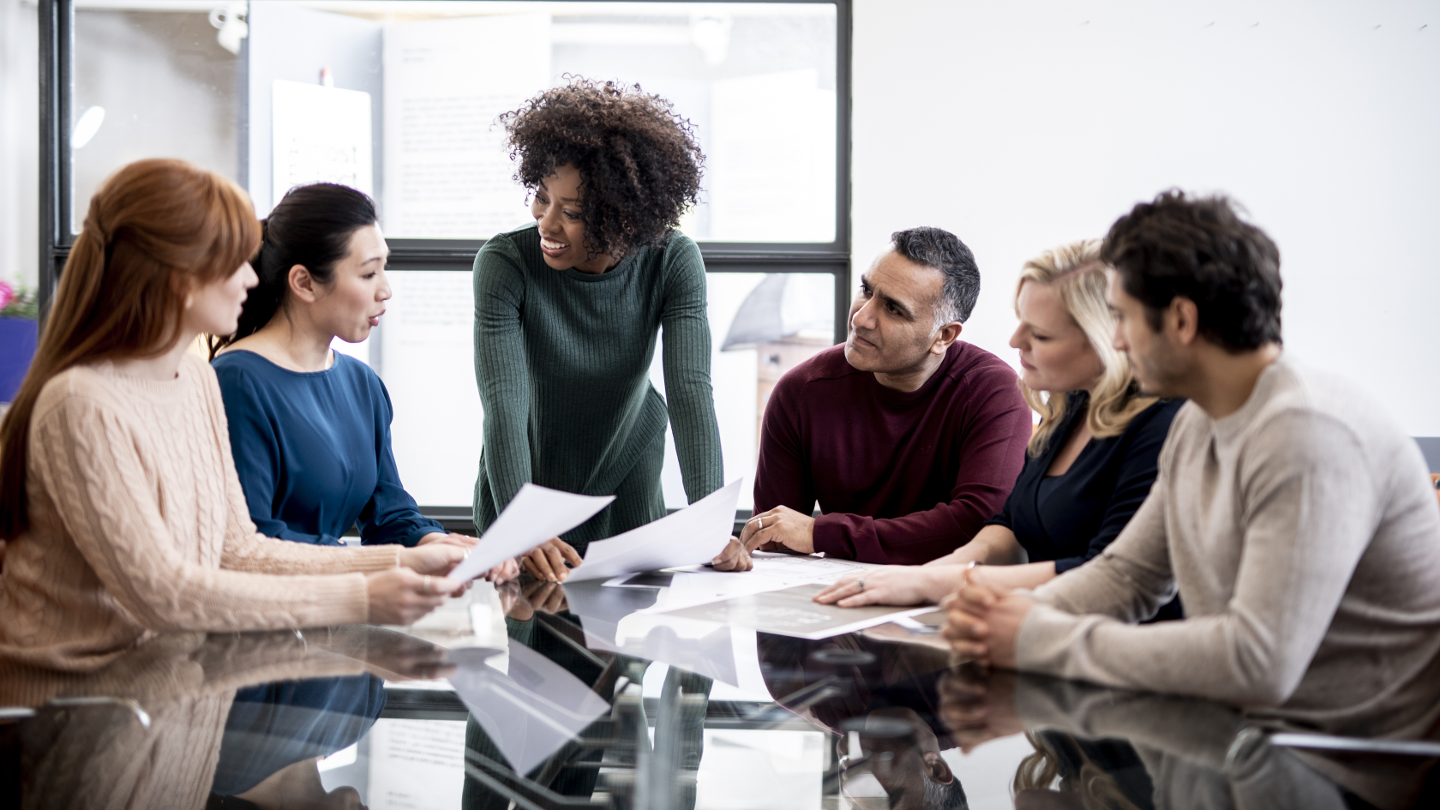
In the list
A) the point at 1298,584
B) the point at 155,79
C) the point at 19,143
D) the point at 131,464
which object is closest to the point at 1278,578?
the point at 1298,584

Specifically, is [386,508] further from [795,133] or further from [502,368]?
[795,133]

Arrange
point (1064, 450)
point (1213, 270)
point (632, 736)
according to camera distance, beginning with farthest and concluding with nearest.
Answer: point (1064, 450), point (1213, 270), point (632, 736)

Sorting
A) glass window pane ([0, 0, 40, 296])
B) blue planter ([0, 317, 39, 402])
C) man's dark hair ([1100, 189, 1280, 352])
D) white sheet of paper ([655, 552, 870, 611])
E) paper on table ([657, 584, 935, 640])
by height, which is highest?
glass window pane ([0, 0, 40, 296])

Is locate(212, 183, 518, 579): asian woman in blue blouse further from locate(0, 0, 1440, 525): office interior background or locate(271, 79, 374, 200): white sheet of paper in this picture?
locate(271, 79, 374, 200): white sheet of paper

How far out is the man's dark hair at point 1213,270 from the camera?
94 centimetres

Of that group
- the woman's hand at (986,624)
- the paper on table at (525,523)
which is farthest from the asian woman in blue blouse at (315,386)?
the woman's hand at (986,624)

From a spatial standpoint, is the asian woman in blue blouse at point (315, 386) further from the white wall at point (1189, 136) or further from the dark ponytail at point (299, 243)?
the white wall at point (1189, 136)

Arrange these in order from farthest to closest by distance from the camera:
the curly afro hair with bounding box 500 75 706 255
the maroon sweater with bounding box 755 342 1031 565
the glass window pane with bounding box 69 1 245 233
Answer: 1. the glass window pane with bounding box 69 1 245 233
2. the maroon sweater with bounding box 755 342 1031 565
3. the curly afro hair with bounding box 500 75 706 255

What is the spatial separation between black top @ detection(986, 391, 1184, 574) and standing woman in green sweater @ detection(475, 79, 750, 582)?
570mm

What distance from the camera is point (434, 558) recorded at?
54.2 inches

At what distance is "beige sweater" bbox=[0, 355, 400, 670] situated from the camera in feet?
3.45

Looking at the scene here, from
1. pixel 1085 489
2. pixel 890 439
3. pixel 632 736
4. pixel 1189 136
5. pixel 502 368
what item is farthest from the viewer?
pixel 1189 136

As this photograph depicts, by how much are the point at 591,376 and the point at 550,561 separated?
1.91ft

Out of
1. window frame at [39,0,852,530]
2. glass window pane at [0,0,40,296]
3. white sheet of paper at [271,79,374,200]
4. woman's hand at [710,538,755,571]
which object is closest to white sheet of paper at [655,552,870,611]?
woman's hand at [710,538,755,571]
